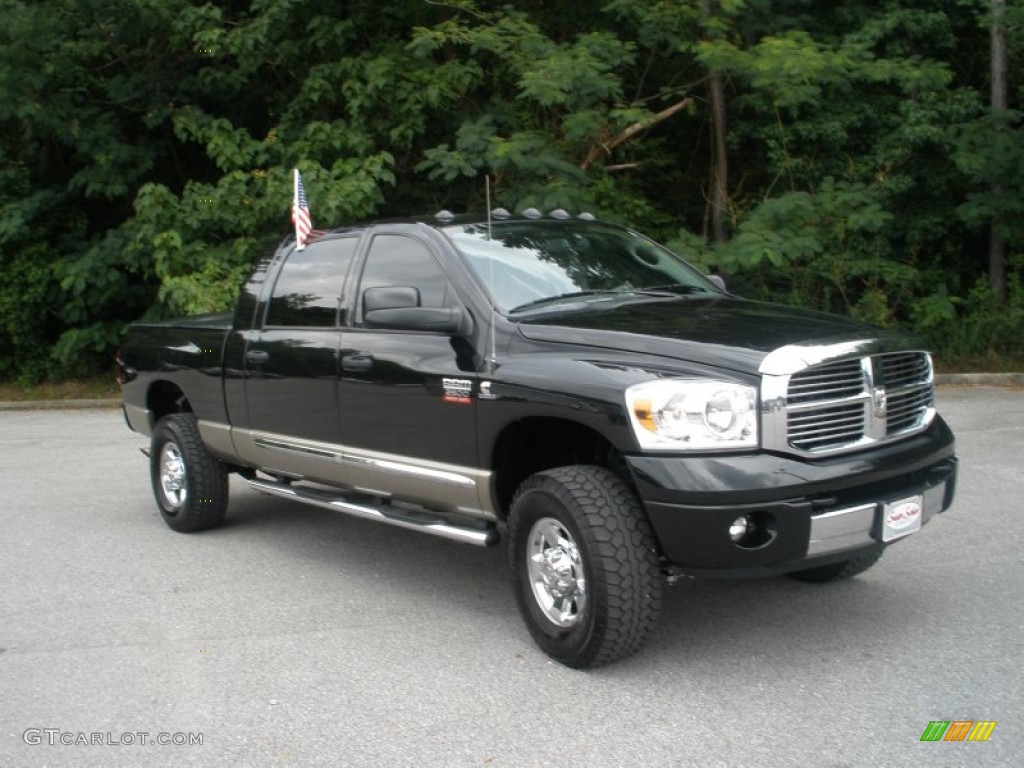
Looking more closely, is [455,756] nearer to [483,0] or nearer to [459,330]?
[459,330]

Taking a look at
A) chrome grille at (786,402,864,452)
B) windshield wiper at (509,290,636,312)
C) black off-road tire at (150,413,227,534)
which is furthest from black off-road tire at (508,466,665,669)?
black off-road tire at (150,413,227,534)

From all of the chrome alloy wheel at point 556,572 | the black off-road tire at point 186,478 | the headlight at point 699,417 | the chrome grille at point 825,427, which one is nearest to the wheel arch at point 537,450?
the chrome alloy wheel at point 556,572

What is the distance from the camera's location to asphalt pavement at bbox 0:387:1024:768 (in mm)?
3898

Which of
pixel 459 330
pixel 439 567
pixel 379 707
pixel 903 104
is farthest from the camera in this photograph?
pixel 903 104

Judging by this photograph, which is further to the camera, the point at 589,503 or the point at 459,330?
the point at 459,330

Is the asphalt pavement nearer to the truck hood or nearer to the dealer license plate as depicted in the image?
the dealer license plate

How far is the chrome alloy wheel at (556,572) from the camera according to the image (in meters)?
4.51

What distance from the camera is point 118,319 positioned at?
1756 cm

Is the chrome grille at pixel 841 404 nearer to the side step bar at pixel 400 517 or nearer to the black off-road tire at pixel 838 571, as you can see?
the black off-road tire at pixel 838 571

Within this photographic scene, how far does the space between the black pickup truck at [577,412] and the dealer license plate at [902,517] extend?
0.01 m

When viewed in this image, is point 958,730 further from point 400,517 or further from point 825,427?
point 400,517

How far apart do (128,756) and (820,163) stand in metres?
13.2

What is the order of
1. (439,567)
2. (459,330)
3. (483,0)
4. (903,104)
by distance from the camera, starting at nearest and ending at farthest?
1. (459,330)
2. (439,567)
3. (903,104)
4. (483,0)

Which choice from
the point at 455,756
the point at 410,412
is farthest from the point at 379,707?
the point at 410,412
